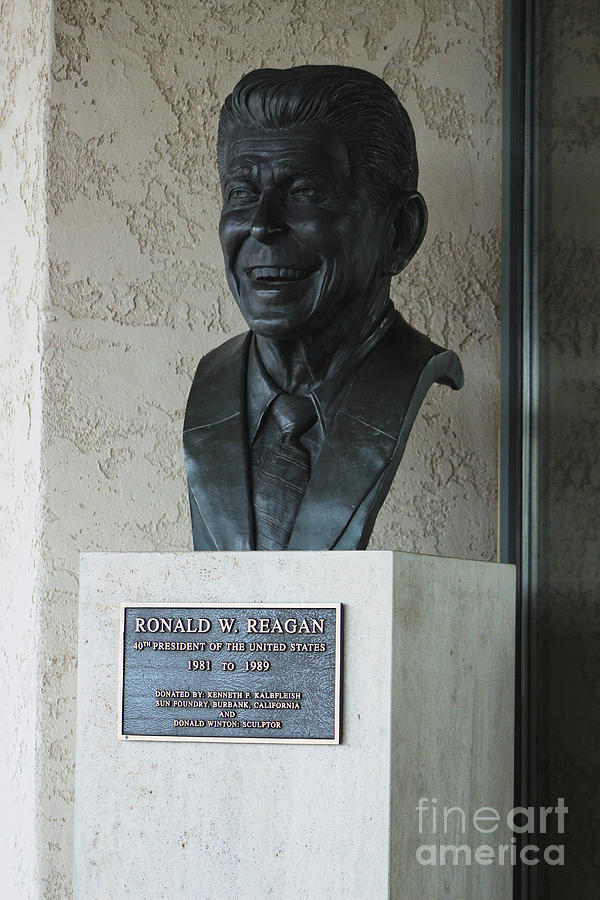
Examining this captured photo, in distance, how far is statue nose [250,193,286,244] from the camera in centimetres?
243

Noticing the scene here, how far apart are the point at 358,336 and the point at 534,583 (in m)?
1.10

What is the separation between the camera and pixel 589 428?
3270mm

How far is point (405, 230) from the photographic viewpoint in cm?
261

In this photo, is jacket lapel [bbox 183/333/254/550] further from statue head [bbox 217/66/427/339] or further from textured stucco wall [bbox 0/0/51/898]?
textured stucco wall [bbox 0/0/51/898]

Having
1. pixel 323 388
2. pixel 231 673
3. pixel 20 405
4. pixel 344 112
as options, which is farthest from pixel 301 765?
pixel 20 405

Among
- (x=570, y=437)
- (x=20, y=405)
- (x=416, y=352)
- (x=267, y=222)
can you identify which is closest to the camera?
(x=267, y=222)

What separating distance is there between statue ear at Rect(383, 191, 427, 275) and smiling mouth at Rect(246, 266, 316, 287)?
0.20 metres

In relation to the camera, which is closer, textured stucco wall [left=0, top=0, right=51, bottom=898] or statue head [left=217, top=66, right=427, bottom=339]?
statue head [left=217, top=66, right=427, bottom=339]

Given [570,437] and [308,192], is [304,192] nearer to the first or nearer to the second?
[308,192]

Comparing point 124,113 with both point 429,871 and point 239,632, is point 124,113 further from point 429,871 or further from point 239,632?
point 429,871

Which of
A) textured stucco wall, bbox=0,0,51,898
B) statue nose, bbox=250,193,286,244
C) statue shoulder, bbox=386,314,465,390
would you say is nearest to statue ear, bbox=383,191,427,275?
statue shoulder, bbox=386,314,465,390

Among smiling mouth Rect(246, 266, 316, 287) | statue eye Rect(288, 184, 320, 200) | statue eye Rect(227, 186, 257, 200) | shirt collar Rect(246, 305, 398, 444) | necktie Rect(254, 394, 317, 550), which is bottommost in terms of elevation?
necktie Rect(254, 394, 317, 550)

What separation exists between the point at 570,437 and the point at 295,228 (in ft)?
3.88

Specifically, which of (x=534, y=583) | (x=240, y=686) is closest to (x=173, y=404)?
(x=534, y=583)
